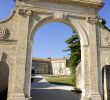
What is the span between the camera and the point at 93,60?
410 inches

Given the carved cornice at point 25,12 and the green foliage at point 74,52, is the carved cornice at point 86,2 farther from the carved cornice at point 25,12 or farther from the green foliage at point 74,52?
the green foliage at point 74,52

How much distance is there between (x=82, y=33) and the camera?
1069cm

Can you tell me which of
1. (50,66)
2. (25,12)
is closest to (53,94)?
(25,12)

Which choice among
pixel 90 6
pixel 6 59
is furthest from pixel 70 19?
pixel 6 59

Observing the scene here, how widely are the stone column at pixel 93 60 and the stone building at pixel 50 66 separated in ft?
177

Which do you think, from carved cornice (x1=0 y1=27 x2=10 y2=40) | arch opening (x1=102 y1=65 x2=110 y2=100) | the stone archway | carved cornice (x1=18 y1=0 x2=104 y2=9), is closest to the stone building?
arch opening (x1=102 y1=65 x2=110 y2=100)

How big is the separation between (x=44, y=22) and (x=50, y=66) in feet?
194

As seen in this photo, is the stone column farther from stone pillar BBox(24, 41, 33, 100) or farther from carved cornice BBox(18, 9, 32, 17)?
carved cornice BBox(18, 9, 32, 17)

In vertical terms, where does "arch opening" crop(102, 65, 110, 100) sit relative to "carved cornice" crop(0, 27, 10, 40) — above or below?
below

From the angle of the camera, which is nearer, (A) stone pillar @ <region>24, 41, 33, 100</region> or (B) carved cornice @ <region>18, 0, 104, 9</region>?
(A) stone pillar @ <region>24, 41, 33, 100</region>

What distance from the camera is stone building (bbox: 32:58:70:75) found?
65.2 meters

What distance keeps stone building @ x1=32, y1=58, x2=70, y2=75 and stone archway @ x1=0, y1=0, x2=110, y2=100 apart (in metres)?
54.0

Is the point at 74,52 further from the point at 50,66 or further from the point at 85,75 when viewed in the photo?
the point at 50,66

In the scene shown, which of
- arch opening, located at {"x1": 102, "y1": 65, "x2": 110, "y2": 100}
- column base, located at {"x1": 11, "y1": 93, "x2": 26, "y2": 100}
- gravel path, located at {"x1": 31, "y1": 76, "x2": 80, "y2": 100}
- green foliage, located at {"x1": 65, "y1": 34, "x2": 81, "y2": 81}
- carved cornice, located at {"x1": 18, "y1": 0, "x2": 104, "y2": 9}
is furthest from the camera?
green foliage, located at {"x1": 65, "y1": 34, "x2": 81, "y2": 81}
